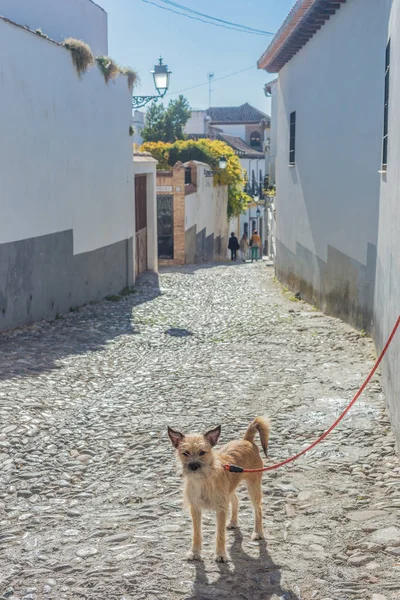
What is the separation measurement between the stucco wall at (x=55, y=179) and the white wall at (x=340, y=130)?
12.9ft

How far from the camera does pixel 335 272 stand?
1296cm

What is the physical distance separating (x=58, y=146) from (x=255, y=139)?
56.3 metres

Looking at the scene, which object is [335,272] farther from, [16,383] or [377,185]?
[16,383]

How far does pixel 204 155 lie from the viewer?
34062 millimetres

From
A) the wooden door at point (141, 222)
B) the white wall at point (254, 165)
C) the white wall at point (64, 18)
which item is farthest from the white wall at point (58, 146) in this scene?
the white wall at point (254, 165)

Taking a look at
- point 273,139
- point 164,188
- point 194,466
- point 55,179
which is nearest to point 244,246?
point 164,188

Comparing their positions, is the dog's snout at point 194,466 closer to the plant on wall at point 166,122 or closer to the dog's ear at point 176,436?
the dog's ear at point 176,436

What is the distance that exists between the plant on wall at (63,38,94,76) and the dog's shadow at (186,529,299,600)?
1071cm

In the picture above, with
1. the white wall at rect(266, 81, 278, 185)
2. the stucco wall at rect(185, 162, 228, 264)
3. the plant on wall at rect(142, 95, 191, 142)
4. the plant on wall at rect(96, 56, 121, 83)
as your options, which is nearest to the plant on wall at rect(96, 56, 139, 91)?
the plant on wall at rect(96, 56, 121, 83)

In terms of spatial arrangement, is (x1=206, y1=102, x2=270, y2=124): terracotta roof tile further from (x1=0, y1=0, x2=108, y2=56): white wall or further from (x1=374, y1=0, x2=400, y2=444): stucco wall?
(x1=374, y1=0, x2=400, y2=444): stucco wall

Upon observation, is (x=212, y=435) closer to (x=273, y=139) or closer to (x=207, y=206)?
(x=207, y=206)

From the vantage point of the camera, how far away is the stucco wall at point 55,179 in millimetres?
11195

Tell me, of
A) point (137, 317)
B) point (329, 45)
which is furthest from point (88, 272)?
point (329, 45)

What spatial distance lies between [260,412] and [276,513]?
232cm
